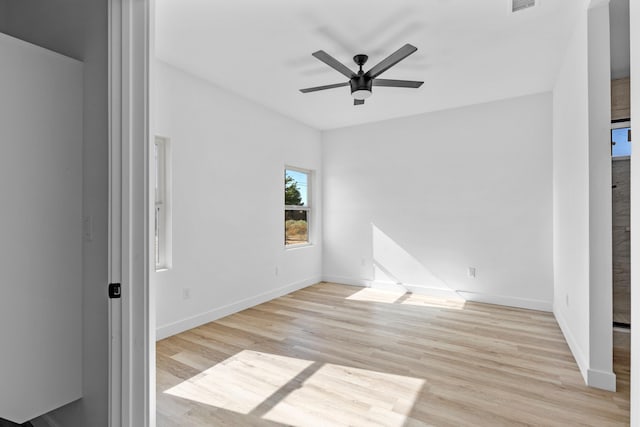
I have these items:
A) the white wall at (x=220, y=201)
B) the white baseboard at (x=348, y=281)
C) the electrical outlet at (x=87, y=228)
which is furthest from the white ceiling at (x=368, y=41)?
the white baseboard at (x=348, y=281)

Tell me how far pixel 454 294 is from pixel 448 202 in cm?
126

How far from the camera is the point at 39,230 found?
4.78 ft

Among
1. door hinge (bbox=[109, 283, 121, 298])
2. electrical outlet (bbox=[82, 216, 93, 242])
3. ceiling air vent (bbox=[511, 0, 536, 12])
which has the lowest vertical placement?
door hinge (bbox=[109, 283, 121, 298])

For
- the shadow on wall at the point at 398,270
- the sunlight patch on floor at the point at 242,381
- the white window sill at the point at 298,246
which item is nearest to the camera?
the sunlight patch on floor at the point at 242,381

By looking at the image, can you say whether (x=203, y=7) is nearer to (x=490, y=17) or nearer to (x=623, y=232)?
(x=490, y=17)

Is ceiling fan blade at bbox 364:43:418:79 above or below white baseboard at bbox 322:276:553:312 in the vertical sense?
above

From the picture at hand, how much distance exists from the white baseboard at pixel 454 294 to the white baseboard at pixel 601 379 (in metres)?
1.85

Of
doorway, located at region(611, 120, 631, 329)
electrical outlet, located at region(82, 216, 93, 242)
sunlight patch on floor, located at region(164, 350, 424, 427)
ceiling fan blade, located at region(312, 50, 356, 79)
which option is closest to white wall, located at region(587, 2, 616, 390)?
doorway, located at region(611, 120, 631, 329)

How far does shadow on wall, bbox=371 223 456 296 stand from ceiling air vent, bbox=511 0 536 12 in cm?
324

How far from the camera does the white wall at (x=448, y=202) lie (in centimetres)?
405

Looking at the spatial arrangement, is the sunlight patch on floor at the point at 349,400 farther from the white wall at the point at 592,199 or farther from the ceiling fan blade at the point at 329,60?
the ceiling fan blade at the point at 329,60

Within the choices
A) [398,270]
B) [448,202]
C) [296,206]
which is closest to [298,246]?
[296,206]

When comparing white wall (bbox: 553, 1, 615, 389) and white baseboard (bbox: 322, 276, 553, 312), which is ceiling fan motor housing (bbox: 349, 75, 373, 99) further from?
white baseboard (bbox: 322, 276, 553, 312)

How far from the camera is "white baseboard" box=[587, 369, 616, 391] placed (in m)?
2.23
